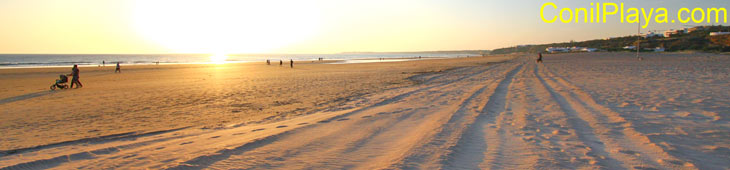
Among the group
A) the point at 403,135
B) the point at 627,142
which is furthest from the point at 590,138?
the point at 403,135

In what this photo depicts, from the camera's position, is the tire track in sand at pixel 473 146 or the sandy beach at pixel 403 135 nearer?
the tire track in sand at pixel 473 146

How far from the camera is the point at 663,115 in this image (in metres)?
5.62

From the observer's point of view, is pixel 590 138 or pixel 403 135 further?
pixel 403 135

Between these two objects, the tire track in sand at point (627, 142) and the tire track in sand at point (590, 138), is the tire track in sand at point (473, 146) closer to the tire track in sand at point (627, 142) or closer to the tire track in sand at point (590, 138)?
the tire track in sand at point (590, 138)

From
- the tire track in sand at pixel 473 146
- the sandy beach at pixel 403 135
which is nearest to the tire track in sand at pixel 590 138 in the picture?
the sandy beach at pixel 403 135

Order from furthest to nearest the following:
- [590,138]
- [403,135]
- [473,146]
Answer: [403,135] < [590,138] < [473,146]

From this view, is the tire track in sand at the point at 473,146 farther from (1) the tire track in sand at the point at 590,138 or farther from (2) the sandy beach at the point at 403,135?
(1) the tire track in sand at the point at 590,138

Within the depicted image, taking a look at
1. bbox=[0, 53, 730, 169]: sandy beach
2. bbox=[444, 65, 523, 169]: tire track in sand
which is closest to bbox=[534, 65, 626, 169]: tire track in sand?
bbox=[0, 53, 730, 169]: sandy beach

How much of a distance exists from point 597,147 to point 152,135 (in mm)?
5852

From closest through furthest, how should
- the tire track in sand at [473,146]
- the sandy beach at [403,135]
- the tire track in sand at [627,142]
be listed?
the tire track in sand at [627,142]
the tire track in sand at [473,146]
the sandy beach at [403,135]

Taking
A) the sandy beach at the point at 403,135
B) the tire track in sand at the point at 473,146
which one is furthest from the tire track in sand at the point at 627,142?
the tire track in sand at the point at 473,146

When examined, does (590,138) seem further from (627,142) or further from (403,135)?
(403,135)

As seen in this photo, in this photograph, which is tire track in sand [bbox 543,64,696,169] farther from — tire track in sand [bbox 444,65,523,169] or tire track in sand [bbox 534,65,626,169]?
tire track in sand [bbox 444,65,523,169]

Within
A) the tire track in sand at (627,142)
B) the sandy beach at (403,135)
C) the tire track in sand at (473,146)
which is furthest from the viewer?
the sandy beach at (403,135)
